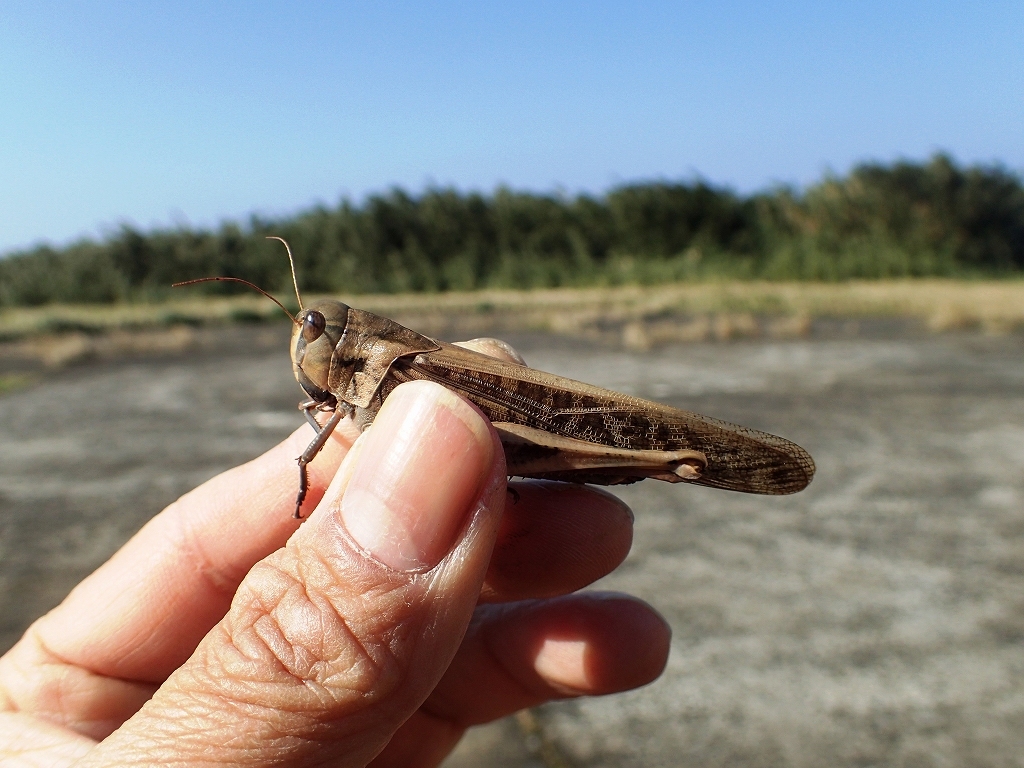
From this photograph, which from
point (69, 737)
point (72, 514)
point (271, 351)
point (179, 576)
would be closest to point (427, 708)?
point (179, 576)

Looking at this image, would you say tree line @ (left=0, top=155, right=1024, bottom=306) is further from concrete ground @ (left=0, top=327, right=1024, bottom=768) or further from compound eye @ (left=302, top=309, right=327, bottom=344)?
compound eye @ (left=302, top=309, right=327, bottom=344)

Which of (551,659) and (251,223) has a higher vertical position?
(251,223)

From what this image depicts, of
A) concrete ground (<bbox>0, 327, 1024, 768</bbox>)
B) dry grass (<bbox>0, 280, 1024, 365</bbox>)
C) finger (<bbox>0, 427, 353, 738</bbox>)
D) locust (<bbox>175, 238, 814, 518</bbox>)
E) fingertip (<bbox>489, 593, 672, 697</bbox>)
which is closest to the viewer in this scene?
locust (<bbox>175, 238, 814, 518</bbox>)

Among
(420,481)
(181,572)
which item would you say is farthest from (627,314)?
(420,481)

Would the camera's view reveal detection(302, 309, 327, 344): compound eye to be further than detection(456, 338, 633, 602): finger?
No

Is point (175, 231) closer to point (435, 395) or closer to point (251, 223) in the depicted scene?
point (251, 223)

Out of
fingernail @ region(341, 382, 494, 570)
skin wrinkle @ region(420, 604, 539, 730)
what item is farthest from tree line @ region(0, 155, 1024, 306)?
fingernail @ region(341, 382, 494, 570)

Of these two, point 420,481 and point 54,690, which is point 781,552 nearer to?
point 420,481
